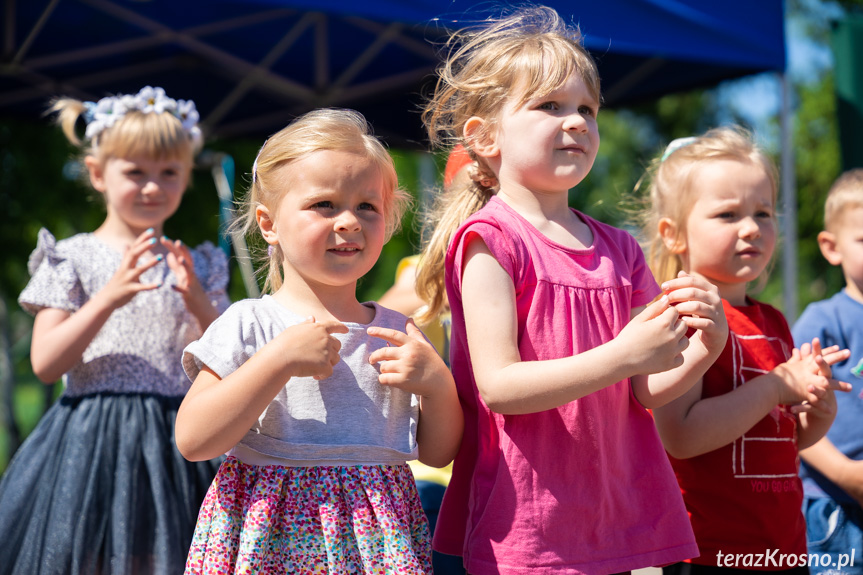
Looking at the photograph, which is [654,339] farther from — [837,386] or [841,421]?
[841,421]

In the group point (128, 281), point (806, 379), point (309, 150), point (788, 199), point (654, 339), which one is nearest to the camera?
point (654, 339)

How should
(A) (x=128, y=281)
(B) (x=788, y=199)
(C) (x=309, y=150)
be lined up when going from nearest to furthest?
(C) (x=309, y=150) < (A) (x=128, y=281) < (B) (x=788, y=199)

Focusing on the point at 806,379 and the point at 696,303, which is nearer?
the point at 696,303

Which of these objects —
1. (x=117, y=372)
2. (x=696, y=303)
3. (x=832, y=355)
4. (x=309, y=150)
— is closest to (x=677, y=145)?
(x=832, y=355)

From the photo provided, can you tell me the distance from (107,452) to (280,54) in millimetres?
4045

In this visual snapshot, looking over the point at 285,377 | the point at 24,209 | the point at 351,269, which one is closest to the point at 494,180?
the point at 351,269

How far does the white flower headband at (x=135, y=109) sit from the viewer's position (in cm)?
268

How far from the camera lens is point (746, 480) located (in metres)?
2.02

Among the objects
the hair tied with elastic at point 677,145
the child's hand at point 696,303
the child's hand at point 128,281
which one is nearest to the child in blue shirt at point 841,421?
the hair tied with elastic at point 677,145

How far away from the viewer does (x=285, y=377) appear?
4.83 feet

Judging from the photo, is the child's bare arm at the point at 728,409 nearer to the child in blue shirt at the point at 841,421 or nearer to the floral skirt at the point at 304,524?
the child in blue shirt at the point at 841,421

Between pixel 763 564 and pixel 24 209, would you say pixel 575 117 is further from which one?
pixel 24 209

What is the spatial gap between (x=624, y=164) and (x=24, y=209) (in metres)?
11.5

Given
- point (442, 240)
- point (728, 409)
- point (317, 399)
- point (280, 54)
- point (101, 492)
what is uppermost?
point (280, 54)
